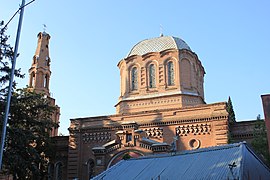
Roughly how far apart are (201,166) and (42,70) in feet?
86.5

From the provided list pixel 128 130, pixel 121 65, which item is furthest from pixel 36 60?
pixel 128 130

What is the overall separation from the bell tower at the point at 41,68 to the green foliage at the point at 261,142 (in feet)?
74.2

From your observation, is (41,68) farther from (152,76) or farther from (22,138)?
(22,138)

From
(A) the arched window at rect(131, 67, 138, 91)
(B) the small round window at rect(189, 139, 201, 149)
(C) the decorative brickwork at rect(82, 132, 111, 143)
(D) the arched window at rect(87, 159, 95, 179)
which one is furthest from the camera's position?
(A) the arched window at rect(131, 67, 138, 91)

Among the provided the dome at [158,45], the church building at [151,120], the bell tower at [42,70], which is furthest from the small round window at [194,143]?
the bell tower at [42,70]

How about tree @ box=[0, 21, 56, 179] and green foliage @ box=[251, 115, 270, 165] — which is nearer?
tree @ box=[0, 21, 56, 179]

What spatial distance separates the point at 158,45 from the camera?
34906mm

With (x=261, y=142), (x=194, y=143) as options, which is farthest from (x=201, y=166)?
(x=194, y=143)

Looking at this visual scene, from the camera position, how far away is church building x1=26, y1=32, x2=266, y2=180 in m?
25.9

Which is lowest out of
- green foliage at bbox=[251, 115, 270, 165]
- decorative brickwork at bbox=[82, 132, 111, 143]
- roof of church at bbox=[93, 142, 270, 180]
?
roof of church at bbox=[93, 142, 270, 180]

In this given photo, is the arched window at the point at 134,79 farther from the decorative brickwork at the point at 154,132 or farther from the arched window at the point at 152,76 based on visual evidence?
the decorative brickwork at the point at 154,132

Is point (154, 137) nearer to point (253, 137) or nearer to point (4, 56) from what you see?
point (253, 137)

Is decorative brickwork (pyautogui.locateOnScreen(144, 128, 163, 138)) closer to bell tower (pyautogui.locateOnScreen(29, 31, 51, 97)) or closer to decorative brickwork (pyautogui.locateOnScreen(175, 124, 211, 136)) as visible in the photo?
decorative brickwork (pyautogui.locateOnScreen(175, 124, 211, 136))

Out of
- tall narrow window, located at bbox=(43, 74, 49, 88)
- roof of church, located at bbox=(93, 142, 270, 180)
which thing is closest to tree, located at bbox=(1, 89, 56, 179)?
roof of church, located at bbox=(93, 142, 270, 180)
